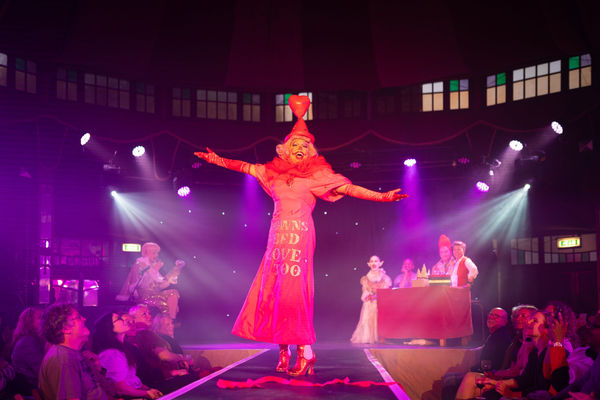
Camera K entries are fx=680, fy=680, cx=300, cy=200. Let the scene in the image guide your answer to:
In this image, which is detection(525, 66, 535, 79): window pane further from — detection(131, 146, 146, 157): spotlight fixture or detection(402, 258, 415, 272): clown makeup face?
detection(131, 146, 146, 157): spotlight fixture

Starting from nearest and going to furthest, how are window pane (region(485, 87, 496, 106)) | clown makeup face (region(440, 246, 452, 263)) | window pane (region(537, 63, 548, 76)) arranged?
clown makeup face (region(440, 246, 452, 263)) → window pane (region(537, 63, 548, 76)) → window pane (region(485, 87, 496, 106))

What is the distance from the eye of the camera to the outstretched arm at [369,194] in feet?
15.7

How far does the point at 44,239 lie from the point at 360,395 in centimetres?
805

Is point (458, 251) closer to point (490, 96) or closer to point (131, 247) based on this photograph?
point (490, 96)

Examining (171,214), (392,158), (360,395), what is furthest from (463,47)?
(171,214)

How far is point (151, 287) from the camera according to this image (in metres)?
9.39

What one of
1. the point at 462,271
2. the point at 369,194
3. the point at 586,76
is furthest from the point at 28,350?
the point at 586,76

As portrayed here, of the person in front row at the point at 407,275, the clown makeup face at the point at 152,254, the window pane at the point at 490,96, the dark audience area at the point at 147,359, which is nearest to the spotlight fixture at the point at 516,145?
the window pane at the point at 490,96

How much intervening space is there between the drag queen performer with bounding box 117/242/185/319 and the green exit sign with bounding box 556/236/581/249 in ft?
26.1

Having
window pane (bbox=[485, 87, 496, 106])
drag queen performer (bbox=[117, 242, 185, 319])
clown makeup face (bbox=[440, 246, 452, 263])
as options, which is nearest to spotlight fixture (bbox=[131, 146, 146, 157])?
drag queen performer (bbox=[117, 242, 185, 319])

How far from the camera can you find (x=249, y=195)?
1342 centimetres

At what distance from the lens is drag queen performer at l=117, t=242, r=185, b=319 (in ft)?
30.6

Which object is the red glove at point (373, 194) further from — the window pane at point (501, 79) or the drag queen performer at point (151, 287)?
the window pane at point (501, 79)

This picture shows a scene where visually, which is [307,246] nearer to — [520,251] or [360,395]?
[360,395]
